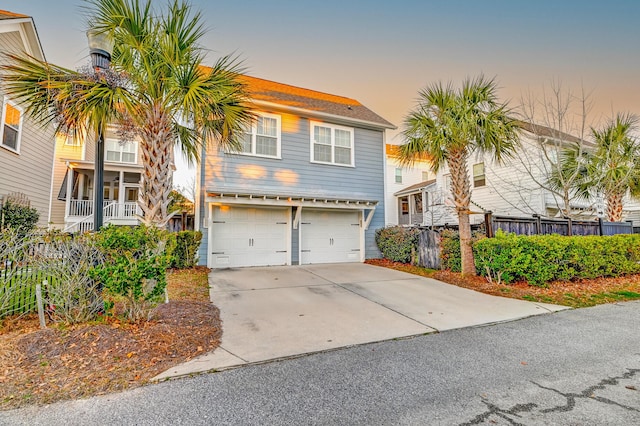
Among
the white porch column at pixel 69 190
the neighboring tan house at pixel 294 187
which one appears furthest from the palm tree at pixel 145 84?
the white porch column at pixel 69 190

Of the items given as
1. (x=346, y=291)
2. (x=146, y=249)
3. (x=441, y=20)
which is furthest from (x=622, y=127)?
(x=146, y=249)

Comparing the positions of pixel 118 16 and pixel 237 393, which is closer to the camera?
pixel 237 393

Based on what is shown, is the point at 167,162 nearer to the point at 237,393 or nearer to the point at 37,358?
the point at 37,358

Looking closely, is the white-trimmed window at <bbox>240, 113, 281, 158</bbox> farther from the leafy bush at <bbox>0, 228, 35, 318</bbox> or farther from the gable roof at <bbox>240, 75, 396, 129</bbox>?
the leafy bush at <bbox>0, 228, 35, 318</bbox>

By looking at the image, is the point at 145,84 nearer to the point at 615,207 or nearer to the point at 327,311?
the point at 327,311

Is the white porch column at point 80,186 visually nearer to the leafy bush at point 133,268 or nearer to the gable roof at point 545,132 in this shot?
the leafy bush at point 133,268

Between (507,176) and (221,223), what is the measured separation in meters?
14.1

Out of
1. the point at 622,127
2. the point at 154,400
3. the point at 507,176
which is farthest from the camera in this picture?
the point at 507,176

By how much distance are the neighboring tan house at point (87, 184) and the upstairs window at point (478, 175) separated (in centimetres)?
1736

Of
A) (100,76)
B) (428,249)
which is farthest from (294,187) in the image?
(100,76)

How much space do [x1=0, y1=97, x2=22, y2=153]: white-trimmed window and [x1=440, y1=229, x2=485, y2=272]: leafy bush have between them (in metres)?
13.5

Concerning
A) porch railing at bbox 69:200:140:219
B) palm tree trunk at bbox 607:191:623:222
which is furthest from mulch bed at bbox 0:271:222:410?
palm tree trunk at bbox 607:191:623:222

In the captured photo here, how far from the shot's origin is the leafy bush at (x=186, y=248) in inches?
357

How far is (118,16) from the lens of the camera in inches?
186
